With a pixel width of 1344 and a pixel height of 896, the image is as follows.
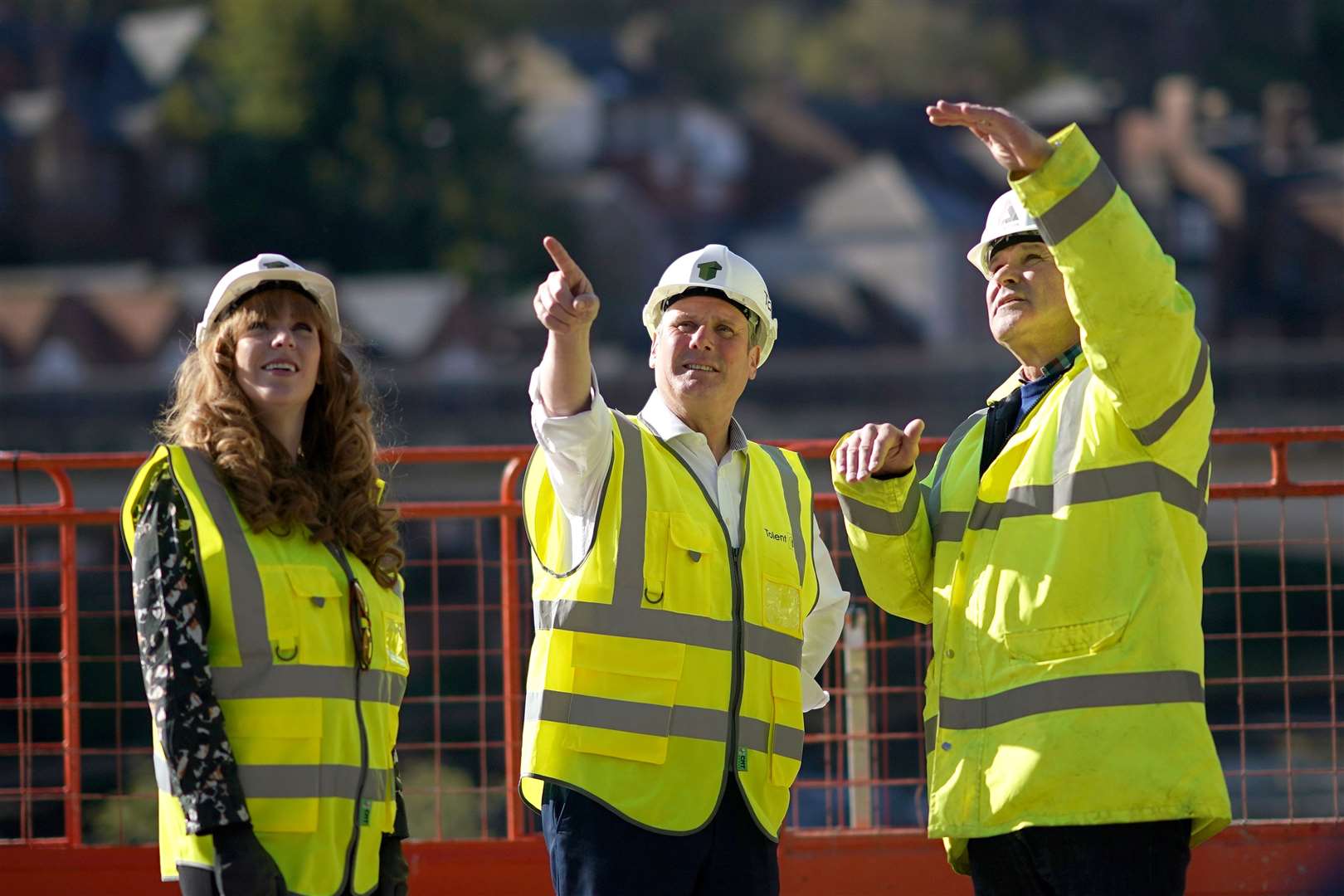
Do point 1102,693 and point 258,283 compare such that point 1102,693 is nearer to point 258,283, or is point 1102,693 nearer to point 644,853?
point 644,853

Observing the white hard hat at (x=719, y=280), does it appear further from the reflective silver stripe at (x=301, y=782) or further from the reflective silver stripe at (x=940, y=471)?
the reflective silver stripe at (x=301, y=782)

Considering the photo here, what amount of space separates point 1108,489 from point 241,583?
183cm

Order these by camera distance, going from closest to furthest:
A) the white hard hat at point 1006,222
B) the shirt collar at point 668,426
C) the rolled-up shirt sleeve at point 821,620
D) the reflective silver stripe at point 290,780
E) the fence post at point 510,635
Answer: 1. the reflective silver stripe at point 290,780
2. the white hard hat at point 1006,222
3. the shirt collar at point 668,426
4. the rolled-up shirt sleeve at point 821,620
5. the fence post at point 510,635

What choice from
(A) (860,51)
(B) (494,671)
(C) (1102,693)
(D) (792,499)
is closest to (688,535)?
(D) (792,499)

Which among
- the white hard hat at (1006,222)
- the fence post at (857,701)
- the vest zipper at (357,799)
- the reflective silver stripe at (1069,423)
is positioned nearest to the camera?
the vest zipper at (357,799)

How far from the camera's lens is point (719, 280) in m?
4.57

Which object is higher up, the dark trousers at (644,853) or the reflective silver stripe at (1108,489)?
the reflective silver stripe at (1108,489)

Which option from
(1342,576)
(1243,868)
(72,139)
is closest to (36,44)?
(72,139)

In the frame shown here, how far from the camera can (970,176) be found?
82.7 meters

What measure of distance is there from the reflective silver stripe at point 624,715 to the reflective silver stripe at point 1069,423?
0.98 meters

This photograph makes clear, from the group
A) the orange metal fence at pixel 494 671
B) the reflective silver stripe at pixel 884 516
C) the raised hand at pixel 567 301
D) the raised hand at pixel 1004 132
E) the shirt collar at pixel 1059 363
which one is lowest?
the orange metal fence at pixel 494 671

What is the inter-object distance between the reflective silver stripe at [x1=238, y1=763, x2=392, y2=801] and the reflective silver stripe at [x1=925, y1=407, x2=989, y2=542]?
1.43 metres

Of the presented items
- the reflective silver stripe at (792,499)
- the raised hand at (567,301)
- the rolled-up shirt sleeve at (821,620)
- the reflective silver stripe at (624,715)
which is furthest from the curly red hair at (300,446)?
the rolled-up shirt sleeve at (821,620)

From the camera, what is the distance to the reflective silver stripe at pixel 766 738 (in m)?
4.39
